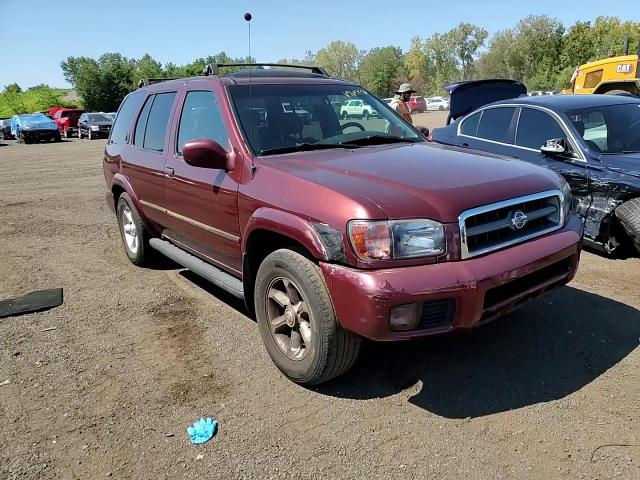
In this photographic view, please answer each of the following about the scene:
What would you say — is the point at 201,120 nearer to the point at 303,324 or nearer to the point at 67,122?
the point at 303,324

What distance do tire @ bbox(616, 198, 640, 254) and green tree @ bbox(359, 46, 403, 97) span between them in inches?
3118

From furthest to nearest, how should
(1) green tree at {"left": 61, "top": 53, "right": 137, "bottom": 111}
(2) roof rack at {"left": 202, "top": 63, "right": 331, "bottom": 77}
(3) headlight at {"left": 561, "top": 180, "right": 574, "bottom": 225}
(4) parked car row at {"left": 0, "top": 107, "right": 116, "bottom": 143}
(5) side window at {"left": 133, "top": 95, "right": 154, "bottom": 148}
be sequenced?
(1) green tree at {"left": 61, "top": 53, "right": 137, "bottom": 111} → (4) parked car row at {"left": 0, "top": 107, "right": 116, "bottom": 143} → (5) side window at {"left": 133, "top": 95, "right": 154, "bottom": 148} → (2) roof rack at {"left": 202, "top": 63, "right": 331, "bottom": 77} → (3) headlight at {"left": 561, "top": 180, "right": 574, "bottom": 225}

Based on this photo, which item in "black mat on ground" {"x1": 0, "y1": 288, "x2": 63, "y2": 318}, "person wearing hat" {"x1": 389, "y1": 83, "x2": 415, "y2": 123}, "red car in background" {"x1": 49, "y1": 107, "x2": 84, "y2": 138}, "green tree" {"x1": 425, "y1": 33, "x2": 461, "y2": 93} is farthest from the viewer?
"green tree" {"x1": 425, "y1": 33, "x2": 461, "y2": 93}

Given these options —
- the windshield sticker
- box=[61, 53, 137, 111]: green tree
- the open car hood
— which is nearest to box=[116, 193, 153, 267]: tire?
the windshield sticker

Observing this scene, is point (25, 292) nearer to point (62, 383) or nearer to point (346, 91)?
point (62, 383)

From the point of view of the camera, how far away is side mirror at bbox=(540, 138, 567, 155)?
18.7 feet

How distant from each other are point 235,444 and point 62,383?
55.5 inches

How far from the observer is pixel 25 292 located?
528 centimetres

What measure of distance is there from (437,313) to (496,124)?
15.4 feet

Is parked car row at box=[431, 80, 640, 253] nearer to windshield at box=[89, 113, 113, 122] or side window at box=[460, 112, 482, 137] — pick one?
side window at box=[460, 112, 482, 137]

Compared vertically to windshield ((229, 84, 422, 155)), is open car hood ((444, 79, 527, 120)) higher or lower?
higher

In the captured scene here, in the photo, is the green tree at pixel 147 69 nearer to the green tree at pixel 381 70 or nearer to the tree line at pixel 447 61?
the tree line at pixel 447 61

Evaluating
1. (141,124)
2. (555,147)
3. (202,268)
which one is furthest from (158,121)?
(555,147)

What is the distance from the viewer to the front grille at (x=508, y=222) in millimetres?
2906
